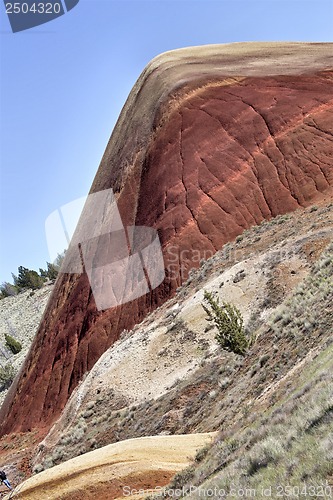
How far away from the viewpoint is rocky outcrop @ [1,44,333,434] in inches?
1438

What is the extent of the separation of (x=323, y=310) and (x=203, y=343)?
1002cm

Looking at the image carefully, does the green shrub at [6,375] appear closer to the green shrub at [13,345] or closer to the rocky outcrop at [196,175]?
the green shrub at [13,345]

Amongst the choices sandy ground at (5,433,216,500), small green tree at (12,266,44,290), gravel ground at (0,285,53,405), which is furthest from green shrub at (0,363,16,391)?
sandy ground at (5,433,216,500)

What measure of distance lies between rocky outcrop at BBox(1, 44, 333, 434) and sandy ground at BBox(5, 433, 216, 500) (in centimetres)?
1961

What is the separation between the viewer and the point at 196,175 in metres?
39.7

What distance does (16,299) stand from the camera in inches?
3337

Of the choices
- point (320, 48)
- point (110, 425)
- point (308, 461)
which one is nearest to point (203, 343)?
point (110, 425)

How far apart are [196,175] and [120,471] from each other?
29035 millimetres

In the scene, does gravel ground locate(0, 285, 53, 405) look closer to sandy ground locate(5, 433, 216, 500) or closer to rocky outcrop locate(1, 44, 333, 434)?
rocky outcrop locate(1, 44, 333, 434)

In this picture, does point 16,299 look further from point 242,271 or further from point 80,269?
point 242,271

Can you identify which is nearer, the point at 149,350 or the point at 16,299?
the point at 149,350

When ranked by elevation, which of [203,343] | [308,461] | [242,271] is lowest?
[203,343]

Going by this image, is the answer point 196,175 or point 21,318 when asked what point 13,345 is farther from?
point 196,175

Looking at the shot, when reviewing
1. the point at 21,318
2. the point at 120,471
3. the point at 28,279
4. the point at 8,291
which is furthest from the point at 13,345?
the point at 120,471
